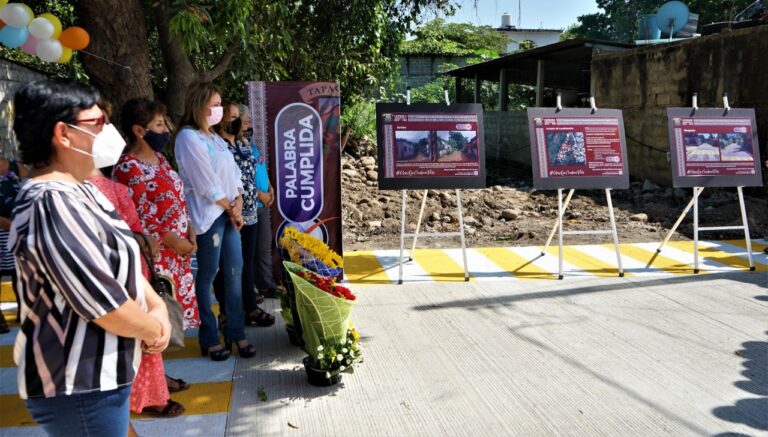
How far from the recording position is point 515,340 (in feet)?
15.9

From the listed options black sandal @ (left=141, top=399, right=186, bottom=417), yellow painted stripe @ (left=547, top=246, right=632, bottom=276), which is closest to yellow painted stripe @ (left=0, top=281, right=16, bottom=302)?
black sandal @ (left=141, top=399, right=186, bottom=417)

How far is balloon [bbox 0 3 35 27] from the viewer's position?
5270mm

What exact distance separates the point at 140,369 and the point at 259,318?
95.2 inches

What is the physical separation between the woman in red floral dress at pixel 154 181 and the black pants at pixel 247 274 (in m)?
0.95

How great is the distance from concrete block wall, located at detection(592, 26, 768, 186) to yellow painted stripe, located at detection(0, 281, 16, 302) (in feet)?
35.3

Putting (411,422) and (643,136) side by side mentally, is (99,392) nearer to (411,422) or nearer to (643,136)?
(411,422)

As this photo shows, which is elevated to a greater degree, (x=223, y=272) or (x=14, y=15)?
(x=14, y=15)

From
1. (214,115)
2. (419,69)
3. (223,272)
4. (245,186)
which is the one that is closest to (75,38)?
(245,186)

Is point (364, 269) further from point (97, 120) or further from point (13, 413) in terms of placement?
point (97, 120)

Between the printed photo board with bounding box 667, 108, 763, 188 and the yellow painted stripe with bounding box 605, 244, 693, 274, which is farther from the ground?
the printed photo board with bounding box 667, 108, 763, 188

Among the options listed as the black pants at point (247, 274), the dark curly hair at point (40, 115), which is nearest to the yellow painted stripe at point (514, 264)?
the black pants at point (247, 274)

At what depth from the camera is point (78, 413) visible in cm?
187

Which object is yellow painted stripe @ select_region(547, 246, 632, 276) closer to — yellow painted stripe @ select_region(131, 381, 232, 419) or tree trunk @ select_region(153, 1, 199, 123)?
yellow painted stripe @ select_region(131, 381, 232, 419)

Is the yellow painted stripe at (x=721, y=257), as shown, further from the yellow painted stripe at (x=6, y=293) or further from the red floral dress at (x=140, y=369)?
the yellow painted stripe at (x=6, y=293)
